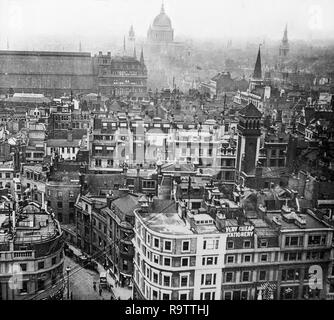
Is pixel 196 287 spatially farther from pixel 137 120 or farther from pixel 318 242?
pixel 137 120

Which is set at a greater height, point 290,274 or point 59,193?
point 59,193

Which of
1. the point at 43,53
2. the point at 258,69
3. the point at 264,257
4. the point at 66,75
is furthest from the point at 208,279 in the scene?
the point at 66,75

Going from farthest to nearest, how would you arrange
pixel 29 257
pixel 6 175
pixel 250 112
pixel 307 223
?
1. pixel 250 112
2. pixel 6 175
3. pixel 307 223
4. pixel 29 257

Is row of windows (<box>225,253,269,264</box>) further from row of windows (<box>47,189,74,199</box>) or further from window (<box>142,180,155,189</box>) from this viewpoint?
row of windows (<box>47,189,74,199</box>)

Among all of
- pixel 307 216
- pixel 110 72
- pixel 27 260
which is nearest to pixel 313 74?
pixel 307 216

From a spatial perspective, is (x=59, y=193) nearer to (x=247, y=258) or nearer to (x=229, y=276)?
A: (x=229, y=276)

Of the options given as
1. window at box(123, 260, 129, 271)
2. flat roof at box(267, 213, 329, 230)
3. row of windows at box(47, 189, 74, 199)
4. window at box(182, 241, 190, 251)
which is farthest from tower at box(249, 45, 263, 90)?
window at box(123, 260, 129, 271)
